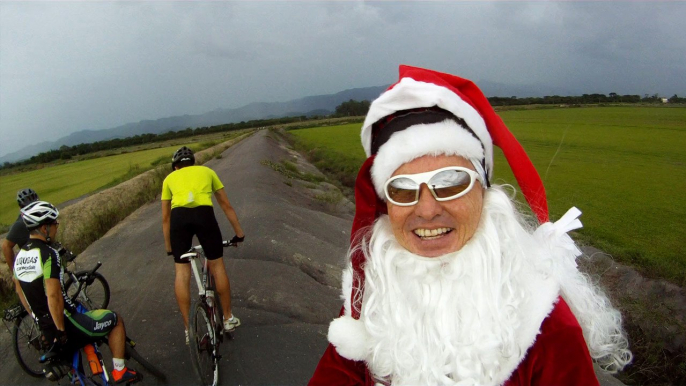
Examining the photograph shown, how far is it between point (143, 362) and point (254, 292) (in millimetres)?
1869

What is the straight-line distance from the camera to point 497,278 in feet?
4.46

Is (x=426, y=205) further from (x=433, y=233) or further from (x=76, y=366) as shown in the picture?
(x=76, y=366)

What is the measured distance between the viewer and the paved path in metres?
3.91

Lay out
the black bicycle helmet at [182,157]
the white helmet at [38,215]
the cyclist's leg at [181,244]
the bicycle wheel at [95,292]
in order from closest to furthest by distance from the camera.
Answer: the white helmet at [38,215], the cyclist's leg at [181,244], the black bicycle helmet at [182,157], the bicycle wheel at [95,292]

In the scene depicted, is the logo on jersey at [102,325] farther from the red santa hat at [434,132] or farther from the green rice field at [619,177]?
the green rice field at [619,177]

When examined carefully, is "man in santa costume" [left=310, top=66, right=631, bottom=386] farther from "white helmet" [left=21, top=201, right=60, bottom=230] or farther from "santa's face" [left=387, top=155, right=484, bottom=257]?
"white helmet" [left=21, top=201, right=60, bottom=230]

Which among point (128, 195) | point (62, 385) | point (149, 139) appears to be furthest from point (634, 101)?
point (149, 139)

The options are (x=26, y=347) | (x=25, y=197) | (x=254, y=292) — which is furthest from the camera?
(x=254, y=292)

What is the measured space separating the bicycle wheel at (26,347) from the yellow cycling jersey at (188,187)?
78.9 inches

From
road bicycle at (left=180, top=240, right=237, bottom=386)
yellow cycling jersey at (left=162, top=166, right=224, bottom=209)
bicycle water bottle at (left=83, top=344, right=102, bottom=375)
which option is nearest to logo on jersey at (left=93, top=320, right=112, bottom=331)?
bicycle water bottle at (left=83, top=344, right=102, bottom=375)

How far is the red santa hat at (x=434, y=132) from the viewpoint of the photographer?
1439 mm

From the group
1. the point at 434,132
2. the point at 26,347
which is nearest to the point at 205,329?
the point at 26,347

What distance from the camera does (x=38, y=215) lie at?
3076 millimetres

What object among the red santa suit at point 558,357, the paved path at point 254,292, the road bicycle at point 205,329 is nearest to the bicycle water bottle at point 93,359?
the paved path at point 254,292
